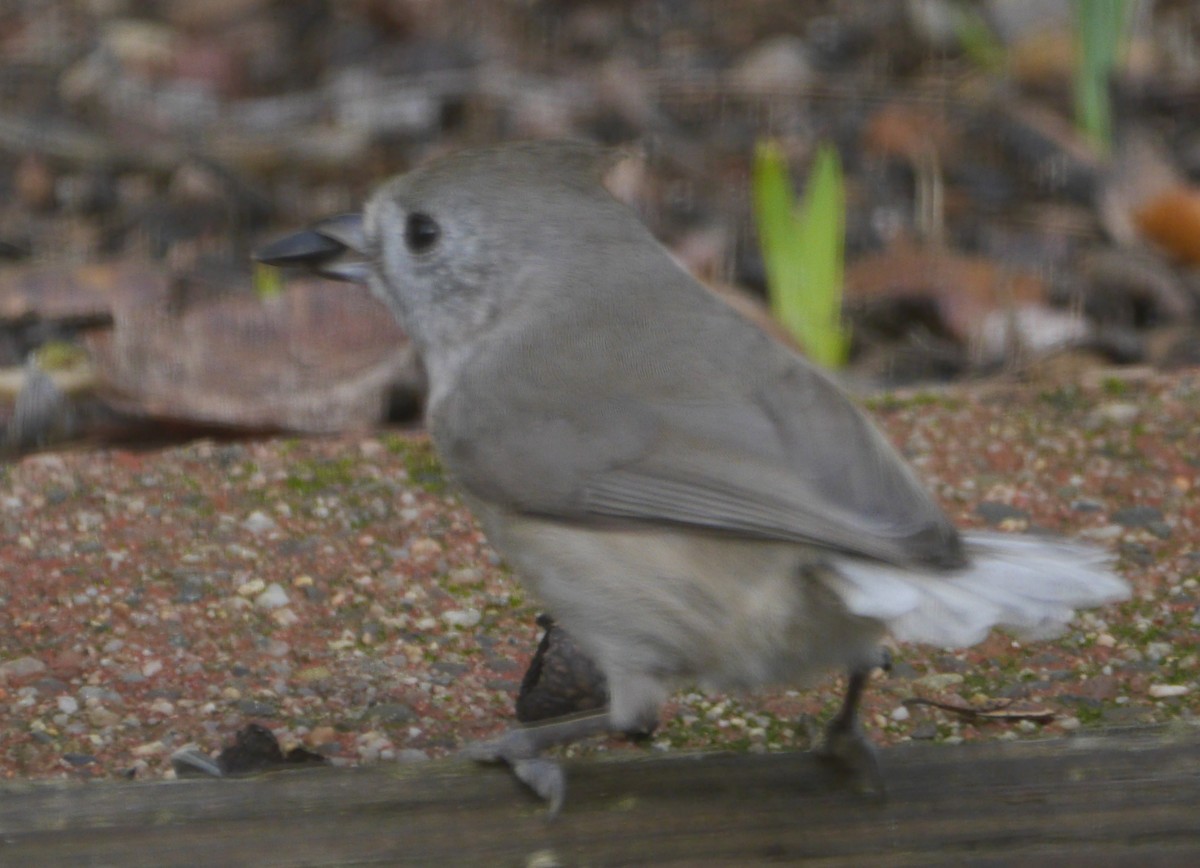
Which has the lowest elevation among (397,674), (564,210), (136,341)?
(397,674)

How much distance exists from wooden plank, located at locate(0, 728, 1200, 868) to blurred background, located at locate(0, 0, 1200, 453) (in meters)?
1.83

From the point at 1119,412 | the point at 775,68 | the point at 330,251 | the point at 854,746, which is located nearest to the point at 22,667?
the point at 330,251

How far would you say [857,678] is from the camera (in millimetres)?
2457

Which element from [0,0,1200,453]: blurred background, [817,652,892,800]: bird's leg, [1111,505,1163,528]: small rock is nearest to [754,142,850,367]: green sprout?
[0,0,1200,453]: blurred background

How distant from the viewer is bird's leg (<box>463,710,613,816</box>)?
2168mm

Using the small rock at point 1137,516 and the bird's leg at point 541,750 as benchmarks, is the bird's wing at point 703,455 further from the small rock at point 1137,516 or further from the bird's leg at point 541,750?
the small rock at point 1137,516

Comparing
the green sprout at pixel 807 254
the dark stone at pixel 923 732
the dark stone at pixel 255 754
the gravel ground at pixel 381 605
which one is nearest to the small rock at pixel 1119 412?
the gravel ground at pixel 381 605

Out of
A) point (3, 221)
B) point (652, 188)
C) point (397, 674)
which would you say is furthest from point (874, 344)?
point (3, 221)

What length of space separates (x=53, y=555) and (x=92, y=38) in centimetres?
376

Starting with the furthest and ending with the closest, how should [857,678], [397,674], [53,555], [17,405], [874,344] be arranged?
1. [874,344]
2. [17,405]
3. [53,555]
4. [397,674]
5. [857,678]

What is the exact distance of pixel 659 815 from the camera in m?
2.15

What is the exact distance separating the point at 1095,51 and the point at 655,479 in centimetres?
276

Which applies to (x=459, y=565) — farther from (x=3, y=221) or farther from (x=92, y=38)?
(x=92, y=38)

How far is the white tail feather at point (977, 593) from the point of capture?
2.15 m
